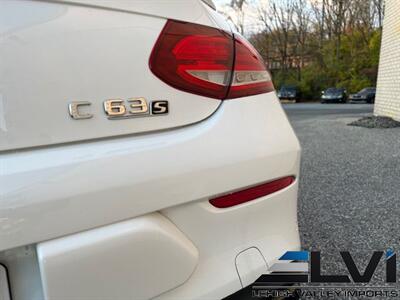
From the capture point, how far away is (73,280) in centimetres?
82

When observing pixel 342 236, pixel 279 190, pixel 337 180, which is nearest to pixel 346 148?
pixel 337 180

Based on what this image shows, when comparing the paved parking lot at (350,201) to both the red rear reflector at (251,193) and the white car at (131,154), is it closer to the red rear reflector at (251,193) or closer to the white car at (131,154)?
the red rear reflector at (251,193)

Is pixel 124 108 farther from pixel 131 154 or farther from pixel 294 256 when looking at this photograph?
pixel 294 256

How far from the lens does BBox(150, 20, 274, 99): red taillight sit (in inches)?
38.4

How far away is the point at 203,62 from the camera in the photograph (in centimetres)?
102

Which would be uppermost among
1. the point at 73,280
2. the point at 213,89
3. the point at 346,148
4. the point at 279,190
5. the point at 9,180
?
the point at 213,89

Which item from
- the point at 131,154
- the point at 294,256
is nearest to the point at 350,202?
the point at 294,256

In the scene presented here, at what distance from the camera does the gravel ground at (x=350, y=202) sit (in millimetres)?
2270

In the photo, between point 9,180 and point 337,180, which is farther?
point 337,180

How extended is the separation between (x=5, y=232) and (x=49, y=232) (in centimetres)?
9

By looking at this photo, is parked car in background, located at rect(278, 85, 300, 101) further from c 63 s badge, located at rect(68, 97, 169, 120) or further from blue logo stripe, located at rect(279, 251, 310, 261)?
c 63 s badge, located at rect(68, 97, 169, 120)

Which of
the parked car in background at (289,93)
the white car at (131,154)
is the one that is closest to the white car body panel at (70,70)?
the white car at (131,154)

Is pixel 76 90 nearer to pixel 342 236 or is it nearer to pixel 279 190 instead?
pixel 279 190

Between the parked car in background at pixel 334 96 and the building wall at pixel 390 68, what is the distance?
58.2 ft
